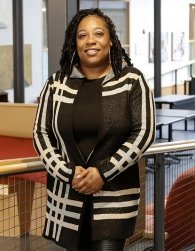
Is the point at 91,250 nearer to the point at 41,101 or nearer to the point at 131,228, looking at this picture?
the point at 131,228

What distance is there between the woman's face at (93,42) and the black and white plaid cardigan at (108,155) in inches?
3.3

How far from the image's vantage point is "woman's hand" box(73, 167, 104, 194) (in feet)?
7.96

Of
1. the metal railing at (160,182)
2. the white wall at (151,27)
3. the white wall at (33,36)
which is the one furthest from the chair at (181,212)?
the white wall at (151,27)

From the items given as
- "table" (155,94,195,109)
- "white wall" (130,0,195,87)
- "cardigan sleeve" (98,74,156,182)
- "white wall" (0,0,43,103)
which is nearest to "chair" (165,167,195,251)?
"cardigan sleeve" (98,74,156,182)

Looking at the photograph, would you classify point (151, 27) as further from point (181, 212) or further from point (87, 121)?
point (87, 121)

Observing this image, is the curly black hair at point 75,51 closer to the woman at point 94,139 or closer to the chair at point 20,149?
the woman at point 94,139

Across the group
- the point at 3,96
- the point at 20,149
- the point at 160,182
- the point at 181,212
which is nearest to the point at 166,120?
the point at 3,96

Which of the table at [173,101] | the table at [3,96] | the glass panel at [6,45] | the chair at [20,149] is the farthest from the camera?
the table at [173,101]

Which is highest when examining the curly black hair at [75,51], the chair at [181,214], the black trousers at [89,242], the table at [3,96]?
the curly black hair at [75,51]

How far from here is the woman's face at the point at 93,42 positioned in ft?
8.30

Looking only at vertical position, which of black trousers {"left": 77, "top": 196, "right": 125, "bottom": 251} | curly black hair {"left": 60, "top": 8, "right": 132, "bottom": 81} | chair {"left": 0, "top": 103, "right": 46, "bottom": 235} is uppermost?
curly black hair {"left": 60, "top": 8, "right": 132, "bottom": 81}

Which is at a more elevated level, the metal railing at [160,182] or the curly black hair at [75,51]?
the curly black hair at [75,51]

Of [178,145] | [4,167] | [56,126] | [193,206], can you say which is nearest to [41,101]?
[56,126]

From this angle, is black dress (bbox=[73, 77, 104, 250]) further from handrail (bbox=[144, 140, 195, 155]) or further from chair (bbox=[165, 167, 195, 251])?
chair (bbox=[165, 167, 195, 251])
